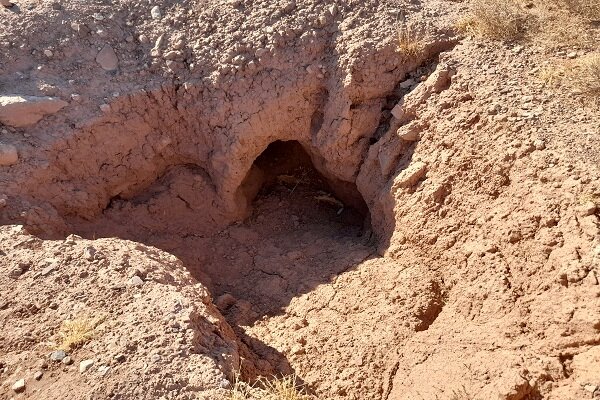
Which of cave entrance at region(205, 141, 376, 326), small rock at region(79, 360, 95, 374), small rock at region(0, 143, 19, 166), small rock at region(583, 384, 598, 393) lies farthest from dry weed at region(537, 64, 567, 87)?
small rock at region(0, 143, 19, 166)

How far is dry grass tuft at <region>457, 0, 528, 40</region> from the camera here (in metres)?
4.39

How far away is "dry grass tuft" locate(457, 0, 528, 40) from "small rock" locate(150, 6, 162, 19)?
2475 mm

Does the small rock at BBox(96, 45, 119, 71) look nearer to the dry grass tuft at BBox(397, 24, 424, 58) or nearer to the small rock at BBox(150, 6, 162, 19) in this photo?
the small rock at BBox(150, 6, 162, 19)

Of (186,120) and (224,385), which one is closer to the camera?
(224,385)

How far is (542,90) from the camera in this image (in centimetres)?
398

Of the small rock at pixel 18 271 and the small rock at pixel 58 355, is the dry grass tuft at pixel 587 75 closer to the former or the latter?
the small rock at pixel 58 355

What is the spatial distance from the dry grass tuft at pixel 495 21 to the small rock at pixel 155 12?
8.12 ft

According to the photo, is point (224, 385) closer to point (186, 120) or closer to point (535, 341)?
point (535, 341)

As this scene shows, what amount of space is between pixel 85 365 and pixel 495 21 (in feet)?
12.0

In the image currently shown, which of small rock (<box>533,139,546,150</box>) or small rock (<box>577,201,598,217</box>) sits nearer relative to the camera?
small rock (<box>577,201,598,217</box>)

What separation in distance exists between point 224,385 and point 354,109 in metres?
2.49

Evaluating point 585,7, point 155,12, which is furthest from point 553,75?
point 155,12

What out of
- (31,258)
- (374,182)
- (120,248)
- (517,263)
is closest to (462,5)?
(374,182)

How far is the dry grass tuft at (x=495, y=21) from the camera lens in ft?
14.4
